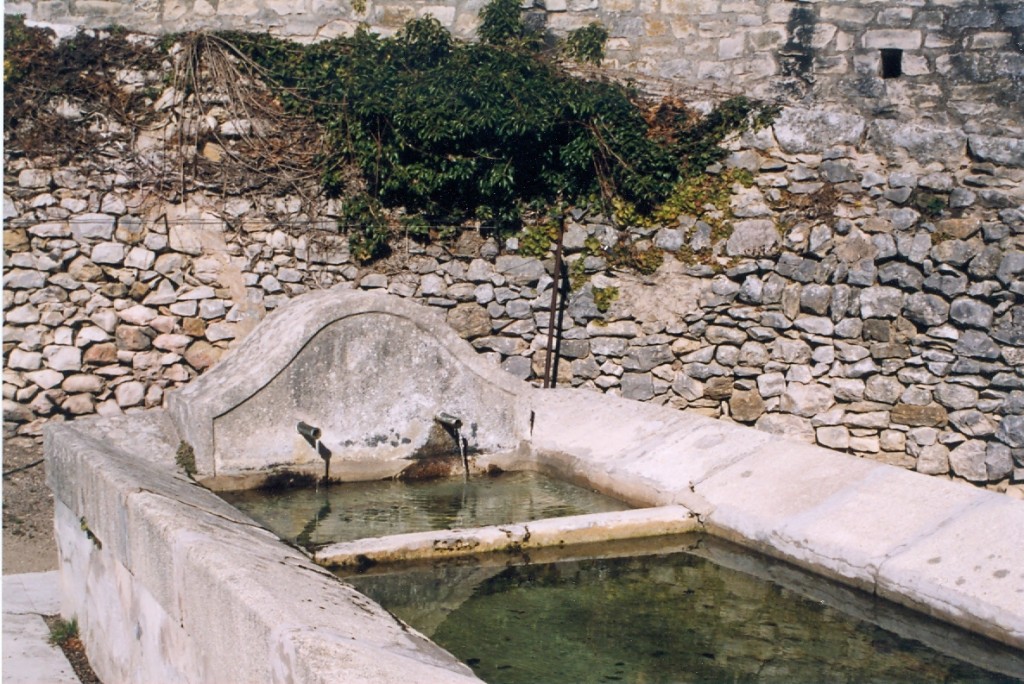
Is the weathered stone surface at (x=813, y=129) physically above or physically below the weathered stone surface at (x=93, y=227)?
above

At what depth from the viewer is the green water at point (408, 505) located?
3.99 meters

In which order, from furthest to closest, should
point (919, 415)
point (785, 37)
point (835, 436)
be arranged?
1. point (785, 37)
2. point (835, 436)
3. point (919, 415)

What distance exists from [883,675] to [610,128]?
5.38 meters

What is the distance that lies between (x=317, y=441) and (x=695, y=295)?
12.3 feet

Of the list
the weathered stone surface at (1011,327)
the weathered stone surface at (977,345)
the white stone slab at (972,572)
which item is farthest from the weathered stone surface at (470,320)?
the white stone slab at (972,572)

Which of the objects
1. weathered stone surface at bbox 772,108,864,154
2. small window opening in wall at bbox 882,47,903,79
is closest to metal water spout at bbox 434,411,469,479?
weathered stone surface at bbox 772,108,864,154

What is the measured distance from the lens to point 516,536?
3725mm

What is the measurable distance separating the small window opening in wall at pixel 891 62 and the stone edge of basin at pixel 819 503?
4454 millimetres

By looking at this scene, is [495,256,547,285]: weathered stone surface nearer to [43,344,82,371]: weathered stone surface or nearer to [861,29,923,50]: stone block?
[43,344,82,371]: weathered stone surface

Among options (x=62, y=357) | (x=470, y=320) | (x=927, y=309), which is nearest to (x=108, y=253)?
(x=62, y=357)

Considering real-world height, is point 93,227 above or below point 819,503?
above

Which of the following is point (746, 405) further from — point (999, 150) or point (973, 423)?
point (999, 150)

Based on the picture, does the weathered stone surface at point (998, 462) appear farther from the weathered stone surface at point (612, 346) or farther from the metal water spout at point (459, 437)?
the metal water spout at point (459, 437)

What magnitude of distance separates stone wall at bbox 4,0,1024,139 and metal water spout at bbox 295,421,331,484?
4.26 metres
